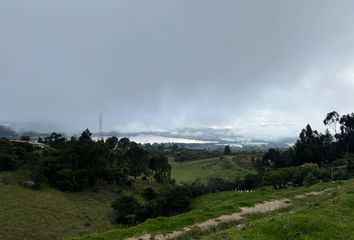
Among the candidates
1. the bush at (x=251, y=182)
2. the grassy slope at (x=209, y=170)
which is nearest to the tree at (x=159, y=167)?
the grassy slope at (x=209, y=170)

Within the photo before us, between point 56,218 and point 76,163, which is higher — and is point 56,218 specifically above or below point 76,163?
below

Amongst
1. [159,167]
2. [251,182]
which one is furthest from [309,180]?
[159,167]

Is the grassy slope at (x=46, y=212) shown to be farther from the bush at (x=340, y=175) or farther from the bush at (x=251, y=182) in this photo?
the bush at (x=340, y=175)

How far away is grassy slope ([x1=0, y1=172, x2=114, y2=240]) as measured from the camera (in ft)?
157

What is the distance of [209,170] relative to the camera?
391 ft

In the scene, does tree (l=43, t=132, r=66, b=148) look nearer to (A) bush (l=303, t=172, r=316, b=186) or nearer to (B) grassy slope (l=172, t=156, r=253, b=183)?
(B) grassy slope (l=172, t=156, r=253, b=183)

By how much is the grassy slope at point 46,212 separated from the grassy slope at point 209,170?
1703 inches

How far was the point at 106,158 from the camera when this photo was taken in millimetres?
86000

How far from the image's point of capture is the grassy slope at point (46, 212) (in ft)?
157

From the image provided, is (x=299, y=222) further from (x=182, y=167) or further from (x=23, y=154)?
(x=182, y=167)

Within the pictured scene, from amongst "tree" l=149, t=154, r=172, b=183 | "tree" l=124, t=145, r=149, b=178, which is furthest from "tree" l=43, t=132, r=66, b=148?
"tree" l=149, t=154, r=172, b=183

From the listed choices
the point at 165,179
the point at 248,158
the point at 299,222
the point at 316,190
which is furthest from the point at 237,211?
the point at 248,158

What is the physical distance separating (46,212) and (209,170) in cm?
6994

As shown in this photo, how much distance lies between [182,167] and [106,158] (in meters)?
51.5
